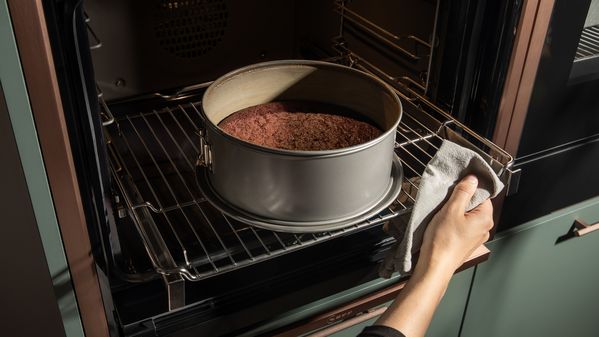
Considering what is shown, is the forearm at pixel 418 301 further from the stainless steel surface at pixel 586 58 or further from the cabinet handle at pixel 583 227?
the cabinet handle at pixel 583 227

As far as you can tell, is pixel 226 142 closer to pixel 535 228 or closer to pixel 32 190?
pixel 32 190

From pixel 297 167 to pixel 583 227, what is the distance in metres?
0.82

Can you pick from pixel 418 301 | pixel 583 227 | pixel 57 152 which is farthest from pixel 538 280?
pixel 57 152

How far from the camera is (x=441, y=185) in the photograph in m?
0.83

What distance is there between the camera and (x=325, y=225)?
759 millimetres

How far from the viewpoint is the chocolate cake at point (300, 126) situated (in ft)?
2.72

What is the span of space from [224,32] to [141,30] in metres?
0.16

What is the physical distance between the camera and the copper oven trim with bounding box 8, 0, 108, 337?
588mm

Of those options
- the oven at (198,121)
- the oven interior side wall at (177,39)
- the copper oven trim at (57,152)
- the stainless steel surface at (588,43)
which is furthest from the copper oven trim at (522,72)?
the copper oven trim at (57,152)

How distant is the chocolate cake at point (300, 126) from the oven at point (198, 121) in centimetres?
11

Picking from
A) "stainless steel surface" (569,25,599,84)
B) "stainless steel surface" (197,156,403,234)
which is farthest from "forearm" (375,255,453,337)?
"stainless steel surface" (569,25,599,84)

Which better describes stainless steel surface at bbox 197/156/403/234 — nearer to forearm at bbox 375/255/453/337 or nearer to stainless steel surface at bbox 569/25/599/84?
forearm at bbox 375/255/453/337

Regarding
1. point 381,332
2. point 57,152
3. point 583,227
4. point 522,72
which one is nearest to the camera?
point 57,152

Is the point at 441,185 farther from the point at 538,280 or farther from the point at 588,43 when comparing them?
the point at 538,280
